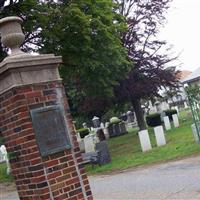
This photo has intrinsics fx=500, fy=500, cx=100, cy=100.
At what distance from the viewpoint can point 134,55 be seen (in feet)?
111

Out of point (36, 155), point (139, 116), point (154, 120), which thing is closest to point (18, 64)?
point (36, 155)

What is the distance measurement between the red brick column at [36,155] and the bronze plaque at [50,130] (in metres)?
0.06

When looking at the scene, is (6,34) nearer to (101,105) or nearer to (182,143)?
(182,143)

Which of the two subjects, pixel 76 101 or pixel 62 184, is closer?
pixel 62 184

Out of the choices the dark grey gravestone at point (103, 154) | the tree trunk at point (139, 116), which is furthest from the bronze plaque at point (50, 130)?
the tree trunk at point (139, 116)

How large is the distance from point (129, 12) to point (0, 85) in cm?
3022

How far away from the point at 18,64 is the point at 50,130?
0.93 meters

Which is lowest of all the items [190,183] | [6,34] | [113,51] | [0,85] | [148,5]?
[190,183]

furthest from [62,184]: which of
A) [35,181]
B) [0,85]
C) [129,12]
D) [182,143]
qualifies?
[129,12]

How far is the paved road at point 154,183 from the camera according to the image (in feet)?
37.5

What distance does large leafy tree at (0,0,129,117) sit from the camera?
69.7ft

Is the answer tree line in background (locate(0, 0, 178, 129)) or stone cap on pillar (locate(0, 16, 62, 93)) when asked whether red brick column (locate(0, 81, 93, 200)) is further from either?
tree line in background (locate(0, 0, 178, 129))

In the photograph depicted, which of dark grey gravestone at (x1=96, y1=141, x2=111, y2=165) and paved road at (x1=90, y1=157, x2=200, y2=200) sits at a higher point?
dark grey gravestone at (x1=96, y1=141, x2=111, y2=165)

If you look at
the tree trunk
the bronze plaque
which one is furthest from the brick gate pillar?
the tree trunk
